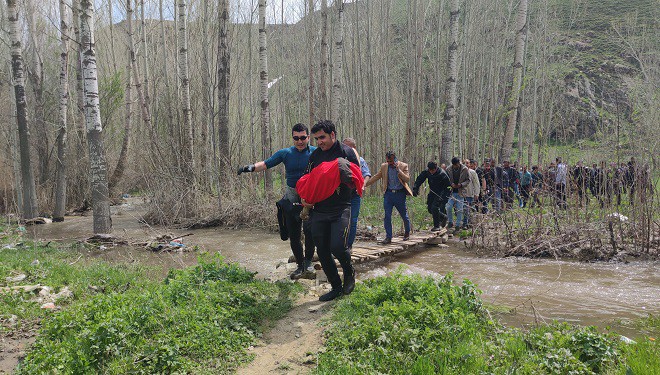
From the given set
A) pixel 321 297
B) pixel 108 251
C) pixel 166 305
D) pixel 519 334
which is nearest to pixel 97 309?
pixel 166 305

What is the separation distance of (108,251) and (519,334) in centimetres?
755

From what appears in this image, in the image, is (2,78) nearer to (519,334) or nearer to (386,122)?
(386,122)

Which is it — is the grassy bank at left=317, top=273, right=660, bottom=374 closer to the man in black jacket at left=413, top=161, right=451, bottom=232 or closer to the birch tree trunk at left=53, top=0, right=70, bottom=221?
the man in black jacket at left=413, top=161, right=451, bottom=232

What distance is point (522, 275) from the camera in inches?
268

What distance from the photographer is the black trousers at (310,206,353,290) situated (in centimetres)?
462

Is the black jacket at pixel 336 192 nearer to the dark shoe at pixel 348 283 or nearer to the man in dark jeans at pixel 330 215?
the man in dark jeans at pixel 330 215

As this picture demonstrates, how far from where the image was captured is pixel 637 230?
7.52m

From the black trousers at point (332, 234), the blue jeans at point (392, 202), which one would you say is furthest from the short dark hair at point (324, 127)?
the blue jeans at point (392, 202)

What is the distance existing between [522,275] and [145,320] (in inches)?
221

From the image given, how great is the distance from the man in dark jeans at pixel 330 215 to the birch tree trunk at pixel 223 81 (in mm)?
7551

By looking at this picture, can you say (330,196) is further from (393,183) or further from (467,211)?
(467,211)

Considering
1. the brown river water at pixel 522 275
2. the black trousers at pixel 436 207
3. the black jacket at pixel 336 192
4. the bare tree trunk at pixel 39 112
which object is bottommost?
the brown river water at pixel 522 275

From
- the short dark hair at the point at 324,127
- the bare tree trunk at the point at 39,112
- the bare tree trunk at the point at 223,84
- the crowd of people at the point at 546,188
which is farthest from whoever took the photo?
the bare tree trunk at the point at 39,112

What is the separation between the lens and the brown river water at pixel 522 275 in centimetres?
500
